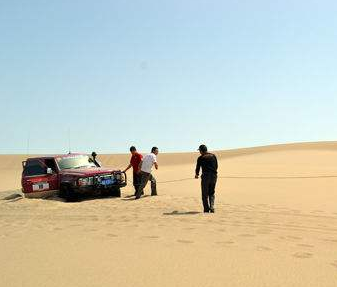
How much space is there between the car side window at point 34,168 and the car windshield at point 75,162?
56cm

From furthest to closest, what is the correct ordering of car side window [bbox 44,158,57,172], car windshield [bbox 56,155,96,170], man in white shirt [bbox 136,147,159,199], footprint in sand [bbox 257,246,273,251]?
car windshield [bbox 56,155,96,170] → car side window [bbox 44,158,57,172] → man in white shirt [bbox 136,147,159,199] → footprint in sand [bbox 257,246,273,251]

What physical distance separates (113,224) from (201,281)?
15.6 ft

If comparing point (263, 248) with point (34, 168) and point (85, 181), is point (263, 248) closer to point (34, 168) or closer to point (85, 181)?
point (85, 181)

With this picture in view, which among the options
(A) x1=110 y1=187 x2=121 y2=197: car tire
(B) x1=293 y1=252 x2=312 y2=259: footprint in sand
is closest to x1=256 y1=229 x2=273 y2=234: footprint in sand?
(B) x1=293 y1=252 x2=312 y2=259: footprint in sand

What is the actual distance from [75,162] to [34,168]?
132cm

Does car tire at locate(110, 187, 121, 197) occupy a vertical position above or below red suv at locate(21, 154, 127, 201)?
below

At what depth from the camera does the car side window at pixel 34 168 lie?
15.6m

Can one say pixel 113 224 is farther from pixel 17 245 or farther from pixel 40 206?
pixel 40 206

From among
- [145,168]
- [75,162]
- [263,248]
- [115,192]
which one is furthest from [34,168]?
[263,248]

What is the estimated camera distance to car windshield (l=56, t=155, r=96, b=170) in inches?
619

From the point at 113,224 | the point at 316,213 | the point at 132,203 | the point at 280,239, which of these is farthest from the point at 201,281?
the point at 132,203

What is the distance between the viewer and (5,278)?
573cm

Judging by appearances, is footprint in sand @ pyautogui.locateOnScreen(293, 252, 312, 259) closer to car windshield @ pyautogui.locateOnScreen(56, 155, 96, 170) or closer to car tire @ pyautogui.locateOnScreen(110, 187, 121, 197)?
car tire @ pyautogui.locateOnScreen(110, 187, 121, 197)

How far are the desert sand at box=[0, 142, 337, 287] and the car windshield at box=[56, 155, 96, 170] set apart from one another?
1577 mm
